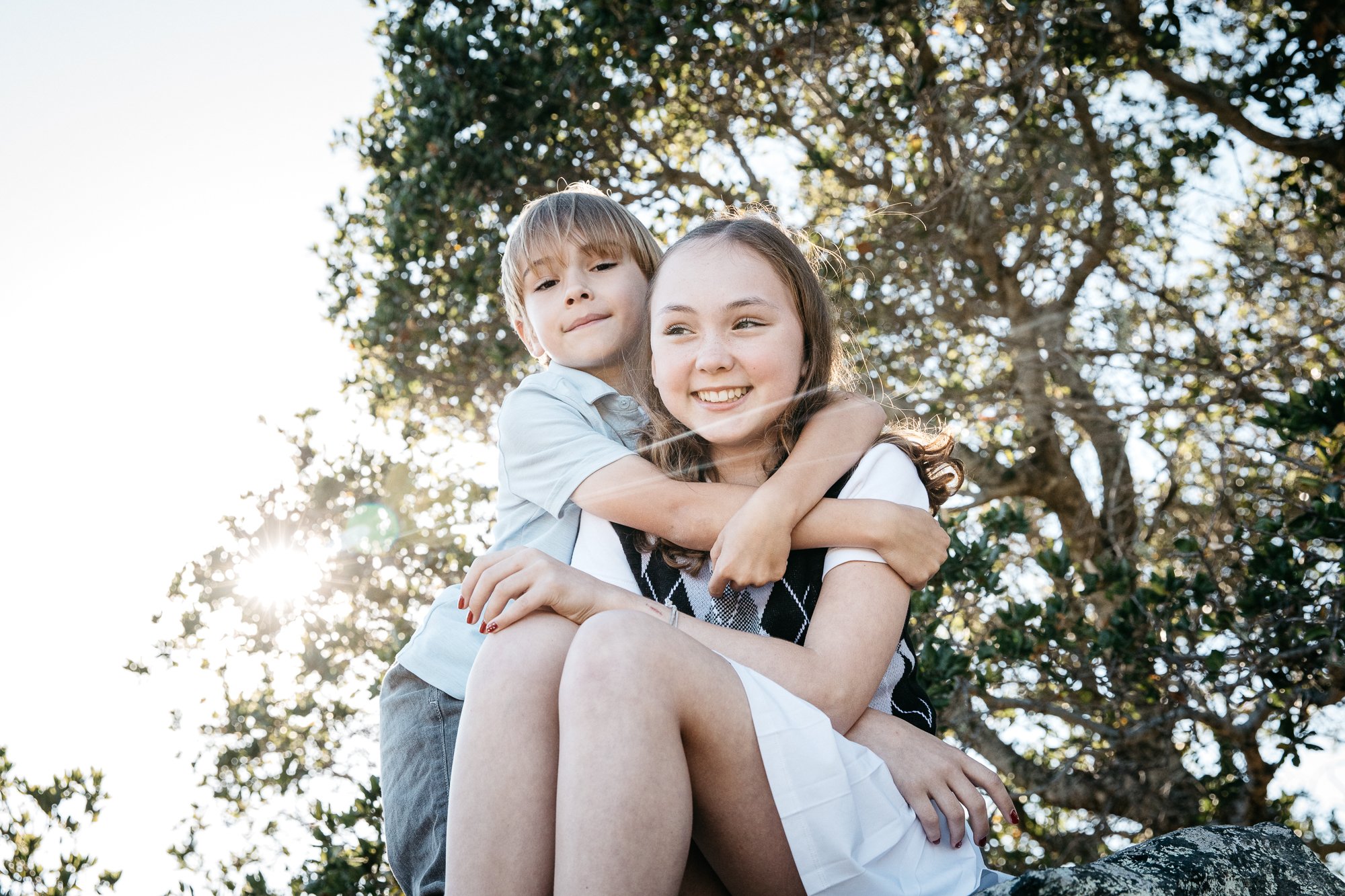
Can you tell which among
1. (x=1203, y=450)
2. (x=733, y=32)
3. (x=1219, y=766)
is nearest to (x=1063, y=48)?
(x=733, y=32)

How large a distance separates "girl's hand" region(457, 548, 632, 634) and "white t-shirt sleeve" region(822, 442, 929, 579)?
473mm

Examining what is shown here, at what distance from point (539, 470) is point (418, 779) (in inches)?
29.0

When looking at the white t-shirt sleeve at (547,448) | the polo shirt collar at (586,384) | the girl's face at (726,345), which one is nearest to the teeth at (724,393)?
the girl's face at (726,345)

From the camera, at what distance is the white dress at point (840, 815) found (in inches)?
59.2

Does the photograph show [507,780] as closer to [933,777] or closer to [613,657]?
[613,657]

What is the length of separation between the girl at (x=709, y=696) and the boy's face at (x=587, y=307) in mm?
451

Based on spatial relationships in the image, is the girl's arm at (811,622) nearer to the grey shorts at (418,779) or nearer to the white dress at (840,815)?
the white dress at (840,815)

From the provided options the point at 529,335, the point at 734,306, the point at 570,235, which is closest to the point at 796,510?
the point at 734,306

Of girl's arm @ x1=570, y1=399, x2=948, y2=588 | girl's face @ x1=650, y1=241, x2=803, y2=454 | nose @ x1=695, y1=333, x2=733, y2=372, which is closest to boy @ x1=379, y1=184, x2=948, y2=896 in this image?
girl's arm @ x1=570, y1=399, x2=948, y2=588

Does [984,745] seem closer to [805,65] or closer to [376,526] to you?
[376,526]

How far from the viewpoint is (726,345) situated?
2102mm

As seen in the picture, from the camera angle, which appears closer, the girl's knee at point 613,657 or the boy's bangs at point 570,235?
the girl's knee at point 613,657

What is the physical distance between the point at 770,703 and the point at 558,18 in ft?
13.6

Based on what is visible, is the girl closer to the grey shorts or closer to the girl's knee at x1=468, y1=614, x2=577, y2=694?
the girl's knee at x1=468, y1=614, x2=577, y2=694
